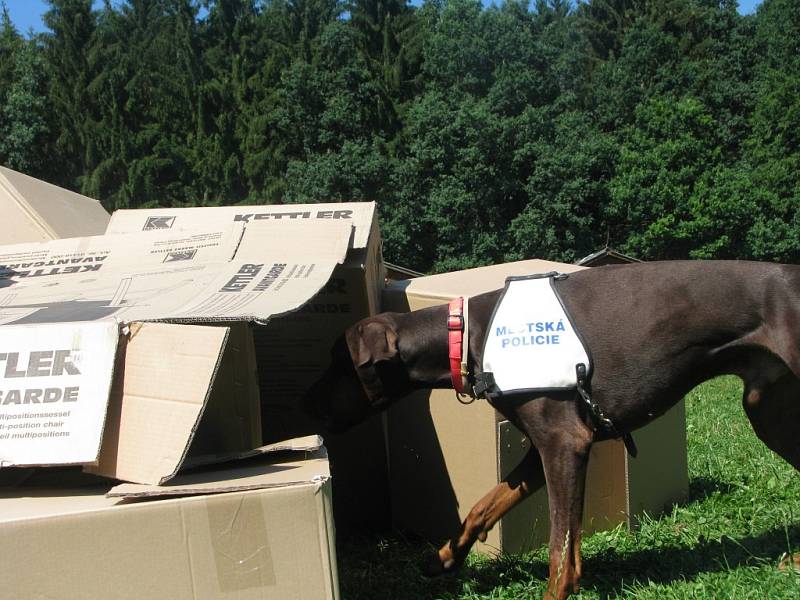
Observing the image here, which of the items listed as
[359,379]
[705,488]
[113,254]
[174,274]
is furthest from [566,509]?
[113,254]

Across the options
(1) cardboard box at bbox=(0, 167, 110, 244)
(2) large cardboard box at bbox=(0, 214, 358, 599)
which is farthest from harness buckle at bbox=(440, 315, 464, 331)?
(1) cardboard box at bbox=(0, 167, 110, 244)

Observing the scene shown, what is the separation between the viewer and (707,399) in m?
8.20

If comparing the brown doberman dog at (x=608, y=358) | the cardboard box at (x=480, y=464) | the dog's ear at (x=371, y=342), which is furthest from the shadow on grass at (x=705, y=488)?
the dog's ear at (x=371, y=342)

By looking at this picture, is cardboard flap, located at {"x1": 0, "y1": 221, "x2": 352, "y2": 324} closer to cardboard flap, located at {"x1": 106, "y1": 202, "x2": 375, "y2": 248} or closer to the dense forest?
cardboard flap, located at {"x1": 106, "y1": 202, "x2": 375, "y2": 248}

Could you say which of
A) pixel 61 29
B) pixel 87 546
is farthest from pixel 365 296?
pixel 61 29

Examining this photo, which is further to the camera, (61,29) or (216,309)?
(61,29)

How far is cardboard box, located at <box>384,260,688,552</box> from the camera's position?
3.68 meters

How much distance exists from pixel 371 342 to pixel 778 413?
1.70 metres

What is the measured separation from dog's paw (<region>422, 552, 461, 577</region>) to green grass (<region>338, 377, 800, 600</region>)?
0.04 meters

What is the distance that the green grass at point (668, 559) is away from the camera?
126 inches

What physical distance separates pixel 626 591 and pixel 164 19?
36.2 meters

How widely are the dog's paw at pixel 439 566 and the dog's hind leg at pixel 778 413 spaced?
1.38 metres

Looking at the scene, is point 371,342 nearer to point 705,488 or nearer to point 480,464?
point 480,464

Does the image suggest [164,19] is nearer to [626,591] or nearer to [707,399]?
[707,399]
